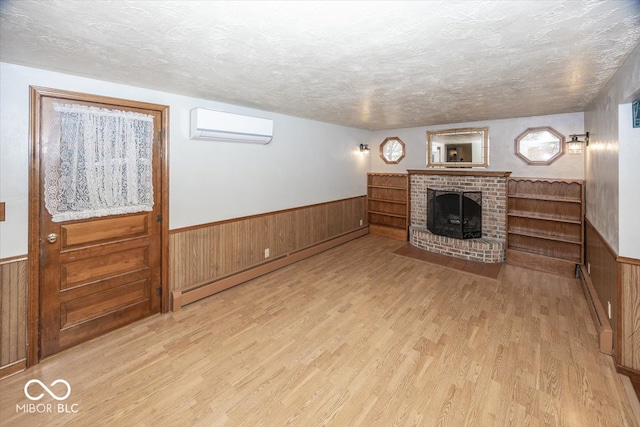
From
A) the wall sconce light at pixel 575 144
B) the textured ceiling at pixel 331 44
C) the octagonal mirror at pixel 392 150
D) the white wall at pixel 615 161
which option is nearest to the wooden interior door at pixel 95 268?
the textured ceiling at pixel 331 44

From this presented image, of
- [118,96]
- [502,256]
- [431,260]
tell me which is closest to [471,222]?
[502,256]

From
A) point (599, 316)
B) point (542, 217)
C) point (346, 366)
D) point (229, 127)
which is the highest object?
point (229, 127)

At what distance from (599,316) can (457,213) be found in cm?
266

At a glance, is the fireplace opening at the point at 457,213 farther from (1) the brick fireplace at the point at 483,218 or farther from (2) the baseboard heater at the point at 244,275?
(2) the baseboard heater at the point at 244,275

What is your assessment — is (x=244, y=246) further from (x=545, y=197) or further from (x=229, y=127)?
(x=545, y=197)

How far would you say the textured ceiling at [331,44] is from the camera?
1441mm

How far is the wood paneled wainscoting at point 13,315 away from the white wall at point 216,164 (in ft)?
0.39

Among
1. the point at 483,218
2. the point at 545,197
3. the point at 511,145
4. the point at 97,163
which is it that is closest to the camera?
the point at 97,163

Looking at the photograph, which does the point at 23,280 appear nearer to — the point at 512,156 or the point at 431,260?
the point at 431,260

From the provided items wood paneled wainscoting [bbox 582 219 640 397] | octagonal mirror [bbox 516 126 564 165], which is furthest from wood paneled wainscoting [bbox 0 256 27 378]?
octagonal mirror [bbox 516 126 564 165]

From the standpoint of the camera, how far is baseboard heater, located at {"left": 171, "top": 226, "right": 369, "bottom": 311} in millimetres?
3193

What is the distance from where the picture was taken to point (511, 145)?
4.69 meters

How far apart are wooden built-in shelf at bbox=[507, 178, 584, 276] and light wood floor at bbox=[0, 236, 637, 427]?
0.90m

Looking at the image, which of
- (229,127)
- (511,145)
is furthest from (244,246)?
(511,145)
